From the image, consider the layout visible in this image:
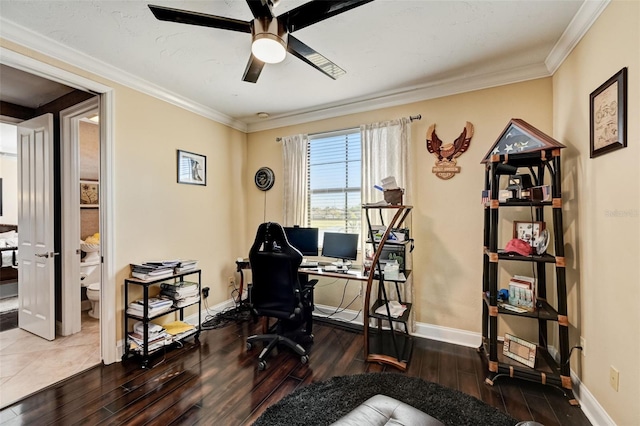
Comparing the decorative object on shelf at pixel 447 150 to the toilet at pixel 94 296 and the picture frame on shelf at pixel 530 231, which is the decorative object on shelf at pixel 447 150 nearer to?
the picture frame on shelf at pixel 530 231

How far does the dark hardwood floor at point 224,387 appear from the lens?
1742 millimetres

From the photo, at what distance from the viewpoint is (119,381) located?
83.1 inches

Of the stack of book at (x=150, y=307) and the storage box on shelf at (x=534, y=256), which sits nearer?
the storage box on shelf at (x=534, y=256)

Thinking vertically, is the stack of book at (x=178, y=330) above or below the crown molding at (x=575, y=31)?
below

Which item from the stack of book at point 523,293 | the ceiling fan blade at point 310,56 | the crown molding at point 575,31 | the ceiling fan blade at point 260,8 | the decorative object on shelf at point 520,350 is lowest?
the decorative object on shelf at point 520,350

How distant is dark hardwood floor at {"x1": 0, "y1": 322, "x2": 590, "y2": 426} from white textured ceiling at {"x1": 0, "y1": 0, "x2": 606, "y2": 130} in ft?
8.22

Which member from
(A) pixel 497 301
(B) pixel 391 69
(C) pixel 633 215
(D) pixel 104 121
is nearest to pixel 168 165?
(D) pixel 104 121

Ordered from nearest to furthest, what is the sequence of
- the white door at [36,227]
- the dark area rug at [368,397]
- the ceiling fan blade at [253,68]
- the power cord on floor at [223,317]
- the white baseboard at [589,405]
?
the white baseboard at [589,405] → the dark area rug at [368,397] → the ceiling fan blade at [253,68] → the white door at [36,227] → the power cord on floor at [223,317]

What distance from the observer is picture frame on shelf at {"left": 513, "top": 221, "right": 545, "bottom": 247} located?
2.06m


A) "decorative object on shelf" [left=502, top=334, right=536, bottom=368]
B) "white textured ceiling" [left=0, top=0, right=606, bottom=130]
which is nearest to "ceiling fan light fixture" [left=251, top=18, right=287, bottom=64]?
"white textured ceiling" [left=0, top=0, right=606, bottom=130]

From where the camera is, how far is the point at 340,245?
3.06 meters

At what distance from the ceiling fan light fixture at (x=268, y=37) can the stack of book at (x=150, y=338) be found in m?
2.45

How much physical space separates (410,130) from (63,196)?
3.69 meters

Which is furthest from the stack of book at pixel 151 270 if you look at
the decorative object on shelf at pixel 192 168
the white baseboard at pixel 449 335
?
the white baseboard at pixel 449 335
